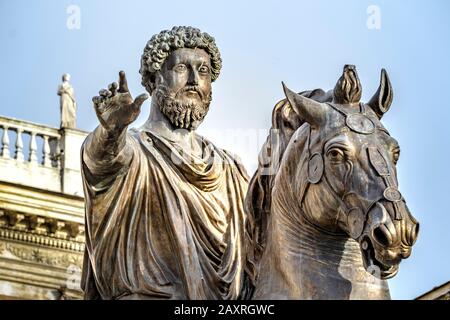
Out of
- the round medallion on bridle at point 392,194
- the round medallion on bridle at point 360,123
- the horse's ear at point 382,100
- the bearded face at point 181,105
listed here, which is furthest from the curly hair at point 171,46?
the round medallion on bridle at point 392,194

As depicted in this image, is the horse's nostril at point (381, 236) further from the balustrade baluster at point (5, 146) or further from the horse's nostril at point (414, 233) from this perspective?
the balustrade baluster at point (5, 146)

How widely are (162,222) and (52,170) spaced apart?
21.8m

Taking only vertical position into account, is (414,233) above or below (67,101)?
below

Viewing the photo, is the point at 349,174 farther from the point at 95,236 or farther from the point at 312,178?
the point at 95,236

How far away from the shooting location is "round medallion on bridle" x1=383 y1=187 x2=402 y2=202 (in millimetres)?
8406

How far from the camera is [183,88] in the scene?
10297mm

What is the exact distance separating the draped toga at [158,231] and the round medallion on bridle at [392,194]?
1372 millimetres

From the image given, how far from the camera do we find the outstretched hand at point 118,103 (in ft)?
30.4

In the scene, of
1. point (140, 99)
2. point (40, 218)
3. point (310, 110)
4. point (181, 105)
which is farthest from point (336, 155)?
→ point (40, 218)

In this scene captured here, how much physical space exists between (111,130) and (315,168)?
1154 millimetres

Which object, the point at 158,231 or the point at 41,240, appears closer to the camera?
the point at 158,231

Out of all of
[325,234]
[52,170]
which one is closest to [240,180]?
[325,234]

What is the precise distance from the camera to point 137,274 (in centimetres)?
983

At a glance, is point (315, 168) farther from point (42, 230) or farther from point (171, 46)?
point (42, 230)
